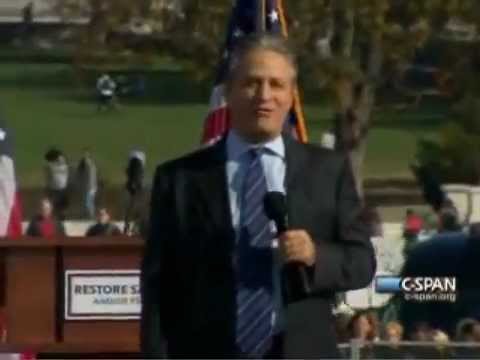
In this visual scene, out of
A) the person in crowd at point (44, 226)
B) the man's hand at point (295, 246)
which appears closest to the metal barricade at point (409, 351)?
the man's hand at point (295, 246)

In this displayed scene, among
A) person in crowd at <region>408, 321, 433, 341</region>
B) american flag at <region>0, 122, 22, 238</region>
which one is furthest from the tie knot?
person in crowd at <region>408, 321, 433, 341</region>

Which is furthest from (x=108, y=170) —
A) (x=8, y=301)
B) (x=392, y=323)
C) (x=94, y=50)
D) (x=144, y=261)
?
(x=144, y=261)

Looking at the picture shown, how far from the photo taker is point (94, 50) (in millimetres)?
31109

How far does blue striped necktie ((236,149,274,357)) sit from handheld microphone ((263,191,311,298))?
9 centimetres

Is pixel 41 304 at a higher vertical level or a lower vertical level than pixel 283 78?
lower

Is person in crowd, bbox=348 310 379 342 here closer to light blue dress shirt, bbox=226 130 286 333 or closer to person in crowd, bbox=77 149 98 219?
light blue dress shirt, bbox=226 130 286 333

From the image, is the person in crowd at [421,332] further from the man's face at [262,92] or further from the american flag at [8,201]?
the man's face at [262,92]

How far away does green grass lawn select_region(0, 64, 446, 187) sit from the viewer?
132ft

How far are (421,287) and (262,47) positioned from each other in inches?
451

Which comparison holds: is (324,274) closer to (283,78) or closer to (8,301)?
(283,78)

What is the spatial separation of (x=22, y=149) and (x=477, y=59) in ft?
39.3

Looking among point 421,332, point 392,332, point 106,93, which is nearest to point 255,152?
point 392,332

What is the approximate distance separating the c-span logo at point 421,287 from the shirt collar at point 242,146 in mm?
10722

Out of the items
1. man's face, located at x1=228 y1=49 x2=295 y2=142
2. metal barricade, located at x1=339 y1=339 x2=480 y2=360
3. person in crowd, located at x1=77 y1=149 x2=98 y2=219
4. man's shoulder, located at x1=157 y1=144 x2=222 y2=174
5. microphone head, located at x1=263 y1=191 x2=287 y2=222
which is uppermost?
man's face, located at x1=228 y1=49 x2=295 y2=142
